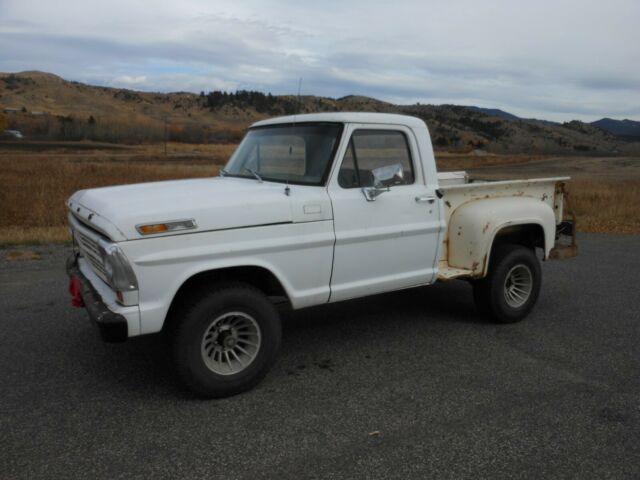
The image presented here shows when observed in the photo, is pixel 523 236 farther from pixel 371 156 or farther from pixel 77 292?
pixel 77 292

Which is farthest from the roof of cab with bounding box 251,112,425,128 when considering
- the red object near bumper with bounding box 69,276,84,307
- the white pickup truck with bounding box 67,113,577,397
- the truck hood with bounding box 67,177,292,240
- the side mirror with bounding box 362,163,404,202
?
the red object near bumper with bounding box 69,276,84,307

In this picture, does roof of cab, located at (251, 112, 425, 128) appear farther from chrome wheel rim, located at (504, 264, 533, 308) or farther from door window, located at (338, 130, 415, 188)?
chrome wheel rim, located at (504, 264, 533, 308)

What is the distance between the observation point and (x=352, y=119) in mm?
4688

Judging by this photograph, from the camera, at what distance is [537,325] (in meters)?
5.80

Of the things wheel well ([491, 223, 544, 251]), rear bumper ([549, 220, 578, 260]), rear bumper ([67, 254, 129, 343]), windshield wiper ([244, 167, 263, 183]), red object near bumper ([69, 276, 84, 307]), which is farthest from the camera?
rear bumper ([549, 220, 578, 260])

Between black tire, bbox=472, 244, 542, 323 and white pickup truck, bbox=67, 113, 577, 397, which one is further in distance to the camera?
black tire, bbox=472, 244, 542, 323

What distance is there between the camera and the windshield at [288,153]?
4582mm

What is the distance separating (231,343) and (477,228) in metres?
2.48

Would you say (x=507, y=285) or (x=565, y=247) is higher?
(x=565, y=247)

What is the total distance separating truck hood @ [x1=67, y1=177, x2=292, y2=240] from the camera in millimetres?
3682

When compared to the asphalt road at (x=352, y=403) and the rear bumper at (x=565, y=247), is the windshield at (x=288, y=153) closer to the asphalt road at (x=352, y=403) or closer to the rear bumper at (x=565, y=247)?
the asphalt road at (x=352, y=403)

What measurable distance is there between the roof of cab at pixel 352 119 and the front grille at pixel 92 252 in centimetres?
191

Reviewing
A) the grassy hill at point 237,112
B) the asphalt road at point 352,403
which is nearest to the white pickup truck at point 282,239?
the asphalt road at point 352,403

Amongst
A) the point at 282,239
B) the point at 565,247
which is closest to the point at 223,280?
the point at 282,239
